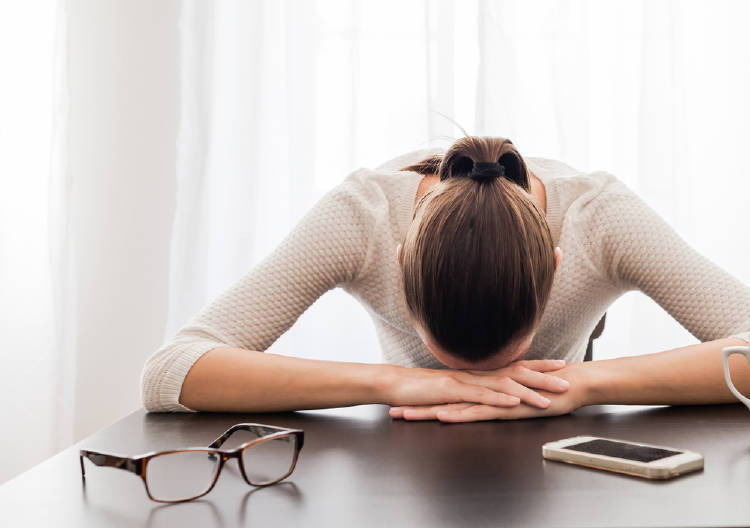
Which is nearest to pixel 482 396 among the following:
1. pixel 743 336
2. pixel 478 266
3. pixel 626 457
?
pixel 478 266

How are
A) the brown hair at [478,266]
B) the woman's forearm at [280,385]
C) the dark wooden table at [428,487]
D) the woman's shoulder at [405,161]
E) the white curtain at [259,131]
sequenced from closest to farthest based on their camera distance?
1. the dark wooden table at [428,487]
2. the brown hair at [478,266]
3. the woman's forearm at [280,385]
4. the woman's shoulder at [405,161]
5. the white curtain at [259,131]

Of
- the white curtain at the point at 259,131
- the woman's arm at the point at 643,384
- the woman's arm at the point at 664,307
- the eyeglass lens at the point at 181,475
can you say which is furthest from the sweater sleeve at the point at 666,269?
the white curtain at the point at 259,131

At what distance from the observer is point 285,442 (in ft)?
2.18

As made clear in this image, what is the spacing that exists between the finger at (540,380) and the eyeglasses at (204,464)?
1.04 ft

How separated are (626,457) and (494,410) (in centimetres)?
24

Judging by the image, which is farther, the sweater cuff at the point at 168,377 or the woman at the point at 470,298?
the sweater cuff at the point at 168,377

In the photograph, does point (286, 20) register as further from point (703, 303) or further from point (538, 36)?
point (703, 303)

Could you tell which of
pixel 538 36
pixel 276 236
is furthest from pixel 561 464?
pixel 538 36

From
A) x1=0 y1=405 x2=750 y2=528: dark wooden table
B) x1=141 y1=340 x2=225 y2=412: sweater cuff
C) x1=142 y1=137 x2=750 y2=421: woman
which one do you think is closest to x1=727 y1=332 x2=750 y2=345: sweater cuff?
x1=142 y1=137 x2=750 y2=421: woman

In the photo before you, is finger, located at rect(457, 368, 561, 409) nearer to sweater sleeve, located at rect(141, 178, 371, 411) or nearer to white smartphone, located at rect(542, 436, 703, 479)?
white smartphone, located at rect(542, 436, 703, 479)

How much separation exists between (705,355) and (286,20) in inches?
61.9

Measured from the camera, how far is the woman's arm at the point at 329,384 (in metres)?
0.83

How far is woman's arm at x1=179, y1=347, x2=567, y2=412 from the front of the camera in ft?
2.74

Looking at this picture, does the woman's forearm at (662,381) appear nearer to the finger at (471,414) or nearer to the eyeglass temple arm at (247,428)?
the finger at (471,414)
